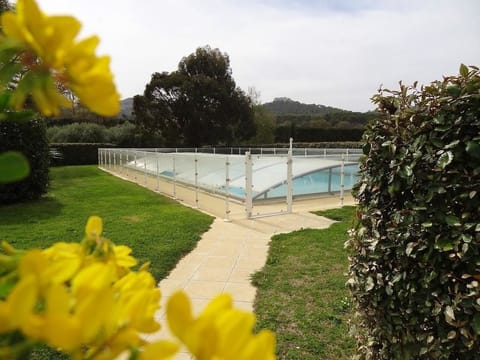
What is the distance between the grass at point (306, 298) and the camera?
3047mm

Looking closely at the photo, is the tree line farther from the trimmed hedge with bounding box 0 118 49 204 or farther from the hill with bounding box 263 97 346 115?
the hill with bounding box 263 97 346 115

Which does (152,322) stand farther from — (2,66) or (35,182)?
(35,182)

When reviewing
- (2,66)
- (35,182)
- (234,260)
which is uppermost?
(2,66)

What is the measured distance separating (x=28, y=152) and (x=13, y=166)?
9.67m

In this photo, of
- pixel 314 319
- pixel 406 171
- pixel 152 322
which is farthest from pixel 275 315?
pixel 152 322

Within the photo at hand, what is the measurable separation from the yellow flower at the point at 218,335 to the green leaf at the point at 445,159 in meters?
1.80

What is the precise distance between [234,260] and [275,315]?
174 cm

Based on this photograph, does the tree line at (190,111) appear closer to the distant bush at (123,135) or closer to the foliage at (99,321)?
the distant bush at (123,135)

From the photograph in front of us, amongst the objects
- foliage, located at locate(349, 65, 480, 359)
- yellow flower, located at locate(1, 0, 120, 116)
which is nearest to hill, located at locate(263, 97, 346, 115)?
foliage, located at locate(349, 65, 480, 359)

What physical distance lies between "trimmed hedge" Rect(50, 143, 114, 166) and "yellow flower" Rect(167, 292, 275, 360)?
23.7 metres

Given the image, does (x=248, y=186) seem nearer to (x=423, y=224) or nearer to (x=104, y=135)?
(x=423, y=224)

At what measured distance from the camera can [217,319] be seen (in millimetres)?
312

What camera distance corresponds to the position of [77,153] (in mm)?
22875

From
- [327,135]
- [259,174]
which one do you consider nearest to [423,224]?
[259,174]
